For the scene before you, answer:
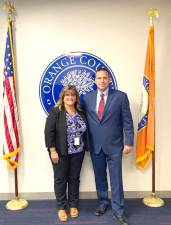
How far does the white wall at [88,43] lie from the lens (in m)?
3.77

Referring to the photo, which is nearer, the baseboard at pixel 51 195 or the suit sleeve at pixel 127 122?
the suit sleeve at pixel 127 122

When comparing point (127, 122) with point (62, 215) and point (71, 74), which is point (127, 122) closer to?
point (71, 74)

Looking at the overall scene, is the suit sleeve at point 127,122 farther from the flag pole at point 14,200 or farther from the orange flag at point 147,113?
the flag pole at point 14,200

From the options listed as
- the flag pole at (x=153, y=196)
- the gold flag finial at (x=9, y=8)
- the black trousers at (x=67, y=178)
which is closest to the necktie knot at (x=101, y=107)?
the black trousers at (x=67, y=178)

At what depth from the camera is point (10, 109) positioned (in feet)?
12.3

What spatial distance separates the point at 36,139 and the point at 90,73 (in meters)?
1.01

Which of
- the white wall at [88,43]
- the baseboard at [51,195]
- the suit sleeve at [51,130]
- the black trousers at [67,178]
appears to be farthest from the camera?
the baseboard at [51,195]

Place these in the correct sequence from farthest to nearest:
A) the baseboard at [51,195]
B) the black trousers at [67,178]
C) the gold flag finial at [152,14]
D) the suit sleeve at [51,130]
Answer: the baseboard at [51,195], the gold flag finial at [152,14], the black trousers at [67,178], the suit sleeve at [51,130]

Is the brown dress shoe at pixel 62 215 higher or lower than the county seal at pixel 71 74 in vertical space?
lower

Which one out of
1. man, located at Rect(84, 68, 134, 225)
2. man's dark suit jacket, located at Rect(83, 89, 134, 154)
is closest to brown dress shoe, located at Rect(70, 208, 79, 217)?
man, located at Rect(84, 68, 134, 225)

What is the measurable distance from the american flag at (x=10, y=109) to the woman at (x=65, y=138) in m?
0.51

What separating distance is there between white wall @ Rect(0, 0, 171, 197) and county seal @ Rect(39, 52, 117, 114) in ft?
0.20

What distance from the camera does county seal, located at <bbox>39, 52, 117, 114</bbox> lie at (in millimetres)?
3840

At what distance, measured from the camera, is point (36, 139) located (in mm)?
3994
